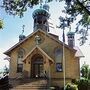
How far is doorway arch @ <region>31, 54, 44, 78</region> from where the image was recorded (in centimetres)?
3528

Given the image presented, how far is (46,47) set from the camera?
36.2 meters

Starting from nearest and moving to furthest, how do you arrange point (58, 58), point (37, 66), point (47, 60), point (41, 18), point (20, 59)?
point (47, 60), point (58, 58), point (37, 66), point (20, 59), point (41, 18)

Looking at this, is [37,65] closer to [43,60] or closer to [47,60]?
[43,60]

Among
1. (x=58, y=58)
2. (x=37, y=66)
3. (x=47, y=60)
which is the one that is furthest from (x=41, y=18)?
(x=47, y=60)

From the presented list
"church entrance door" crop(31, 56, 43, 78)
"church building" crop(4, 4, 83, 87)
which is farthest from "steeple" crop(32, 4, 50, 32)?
"church entrance door" crop(31, 56, 43, 78)

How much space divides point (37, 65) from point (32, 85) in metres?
6.70

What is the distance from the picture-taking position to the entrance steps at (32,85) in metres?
28.9

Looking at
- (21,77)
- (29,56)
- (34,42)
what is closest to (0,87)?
(21,77)

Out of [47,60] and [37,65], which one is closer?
[47,60]

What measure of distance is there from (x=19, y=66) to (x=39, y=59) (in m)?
3.06

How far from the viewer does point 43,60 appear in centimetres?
3512

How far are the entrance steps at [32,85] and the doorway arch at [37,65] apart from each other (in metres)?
3.78

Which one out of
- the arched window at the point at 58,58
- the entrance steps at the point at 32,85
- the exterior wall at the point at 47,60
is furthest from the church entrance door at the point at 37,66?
the entrance steps at the point at 32,85

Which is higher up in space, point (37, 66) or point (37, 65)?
point (37, 65)
